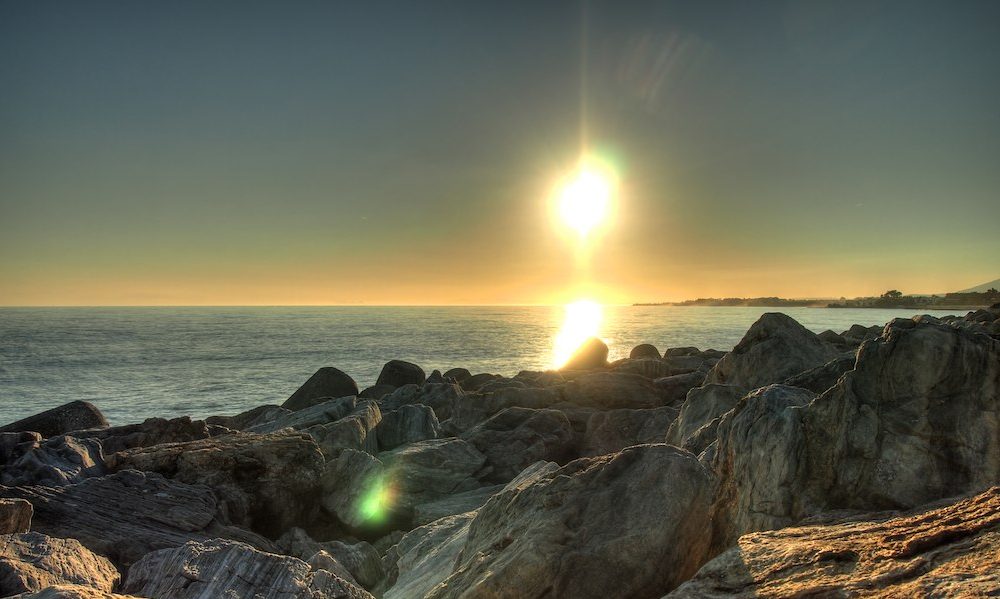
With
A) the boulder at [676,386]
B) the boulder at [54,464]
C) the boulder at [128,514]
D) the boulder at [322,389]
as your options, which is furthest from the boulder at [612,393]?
the boulder at [54,464]

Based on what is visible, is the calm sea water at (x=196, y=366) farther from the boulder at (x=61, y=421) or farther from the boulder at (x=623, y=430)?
the boulder at (x=623, y=430)

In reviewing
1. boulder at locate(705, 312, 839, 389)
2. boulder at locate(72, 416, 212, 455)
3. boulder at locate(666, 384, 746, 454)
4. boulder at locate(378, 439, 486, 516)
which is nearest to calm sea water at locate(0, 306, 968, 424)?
boulder at locate(72, 416, 212, 455)

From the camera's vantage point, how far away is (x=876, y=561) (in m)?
3.27

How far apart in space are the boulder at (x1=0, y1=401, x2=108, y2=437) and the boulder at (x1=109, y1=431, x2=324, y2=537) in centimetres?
1030

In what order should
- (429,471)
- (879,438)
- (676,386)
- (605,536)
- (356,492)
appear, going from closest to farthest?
(605,536), (879,438), (356,492), (429,471), (676,386)

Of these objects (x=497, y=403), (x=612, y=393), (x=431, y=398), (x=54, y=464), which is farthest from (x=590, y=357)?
(x=54, y=464)

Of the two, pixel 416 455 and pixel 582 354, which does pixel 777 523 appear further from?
pixel 582 354

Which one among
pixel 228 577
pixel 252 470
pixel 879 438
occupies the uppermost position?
pixel 879 438

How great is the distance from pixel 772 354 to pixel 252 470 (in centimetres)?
1106

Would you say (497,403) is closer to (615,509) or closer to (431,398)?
(431,398)

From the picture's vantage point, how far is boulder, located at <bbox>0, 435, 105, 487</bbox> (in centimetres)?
885

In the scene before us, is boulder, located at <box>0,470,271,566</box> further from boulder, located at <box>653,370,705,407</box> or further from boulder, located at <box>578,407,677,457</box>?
boulder, located at <box>653,370,705,407</box>

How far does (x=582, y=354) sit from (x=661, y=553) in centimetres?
2710

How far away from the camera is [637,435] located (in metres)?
13.9
